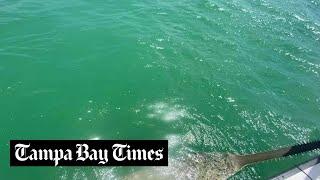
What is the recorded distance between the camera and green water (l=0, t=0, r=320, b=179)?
13.3 meters

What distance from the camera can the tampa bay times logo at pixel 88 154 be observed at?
11602 mm

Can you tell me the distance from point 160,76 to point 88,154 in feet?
18.5

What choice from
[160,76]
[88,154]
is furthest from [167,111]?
[88,154]

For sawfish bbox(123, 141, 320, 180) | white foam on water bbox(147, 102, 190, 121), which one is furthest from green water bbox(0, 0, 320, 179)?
sawfish bbox(123, 141, 320, 180)

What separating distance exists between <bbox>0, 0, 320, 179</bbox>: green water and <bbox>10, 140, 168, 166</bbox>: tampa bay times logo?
0.31 metres

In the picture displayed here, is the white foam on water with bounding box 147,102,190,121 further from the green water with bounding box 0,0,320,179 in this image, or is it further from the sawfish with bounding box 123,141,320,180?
the sawfish with bounding box 123,141,320,180

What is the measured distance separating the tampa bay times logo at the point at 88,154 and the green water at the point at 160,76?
31cm

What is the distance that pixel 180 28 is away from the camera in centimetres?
1936

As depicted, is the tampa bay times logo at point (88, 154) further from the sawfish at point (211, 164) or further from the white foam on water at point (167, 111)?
the white foam on water at point (167, 111)

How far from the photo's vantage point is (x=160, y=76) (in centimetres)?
1606

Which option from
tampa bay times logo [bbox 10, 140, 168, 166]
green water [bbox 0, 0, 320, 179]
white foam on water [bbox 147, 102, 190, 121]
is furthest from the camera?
white foam on water [bbox 147, 102, 190, 121]

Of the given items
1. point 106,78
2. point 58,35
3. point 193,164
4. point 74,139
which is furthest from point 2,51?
point 193,164

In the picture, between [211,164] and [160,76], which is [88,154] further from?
[160,76]

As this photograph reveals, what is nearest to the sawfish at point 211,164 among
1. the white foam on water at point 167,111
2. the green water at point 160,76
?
the green water at point 160,76
